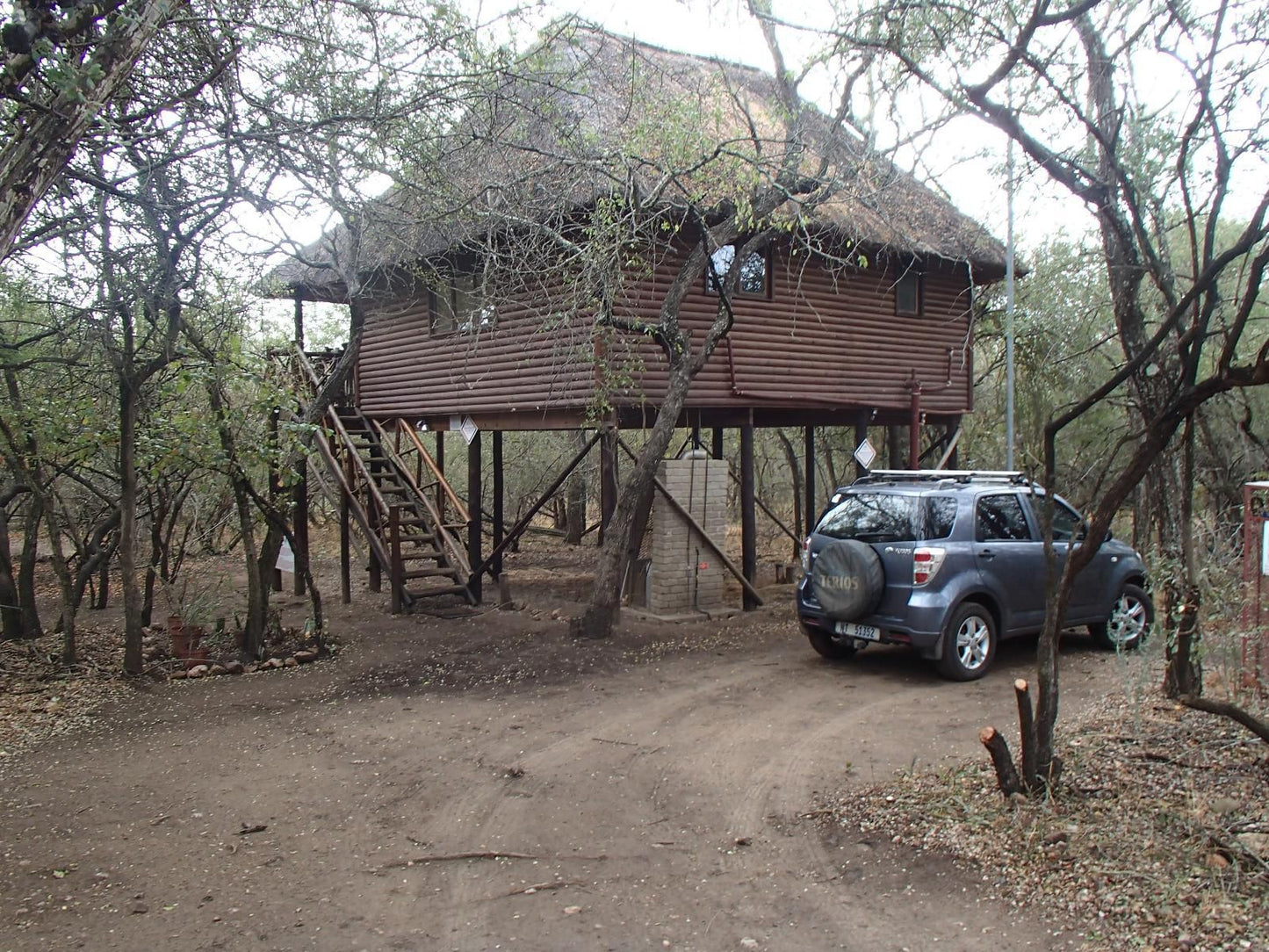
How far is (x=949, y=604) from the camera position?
26.7 ft

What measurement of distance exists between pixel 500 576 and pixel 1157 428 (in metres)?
10.3

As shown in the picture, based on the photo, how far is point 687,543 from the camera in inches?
494

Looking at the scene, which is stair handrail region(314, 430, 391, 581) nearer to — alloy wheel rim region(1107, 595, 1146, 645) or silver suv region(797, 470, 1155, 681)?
silver suv region(797, 470, 1155, 681)

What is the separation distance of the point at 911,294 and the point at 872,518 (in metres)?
8.58

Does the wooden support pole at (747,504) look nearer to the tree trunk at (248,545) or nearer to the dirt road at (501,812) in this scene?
the dirt road at (501,812)

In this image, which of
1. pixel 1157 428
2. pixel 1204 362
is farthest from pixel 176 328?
pixel 1204 362

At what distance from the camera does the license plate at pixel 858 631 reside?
8.48 m

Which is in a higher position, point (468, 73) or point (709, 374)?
point (468, 73)

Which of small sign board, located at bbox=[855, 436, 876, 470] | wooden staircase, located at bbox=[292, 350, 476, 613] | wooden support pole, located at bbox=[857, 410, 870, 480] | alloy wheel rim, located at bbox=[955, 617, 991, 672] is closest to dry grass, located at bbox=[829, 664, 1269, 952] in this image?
alloy wheel rim, located at bbox=[955, 617, 991, 672]

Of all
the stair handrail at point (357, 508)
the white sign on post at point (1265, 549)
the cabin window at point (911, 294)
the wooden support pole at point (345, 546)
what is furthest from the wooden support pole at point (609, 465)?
the white sign on post at point (1265, 549)

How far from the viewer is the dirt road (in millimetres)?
4148

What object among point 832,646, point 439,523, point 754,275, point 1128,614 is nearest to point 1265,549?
point 1128,614

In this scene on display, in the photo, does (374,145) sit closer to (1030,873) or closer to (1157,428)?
(1157,428)

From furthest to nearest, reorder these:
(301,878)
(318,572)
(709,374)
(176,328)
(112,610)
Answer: (318,572), (112,610), (709,374), (176,328), (301,878)
